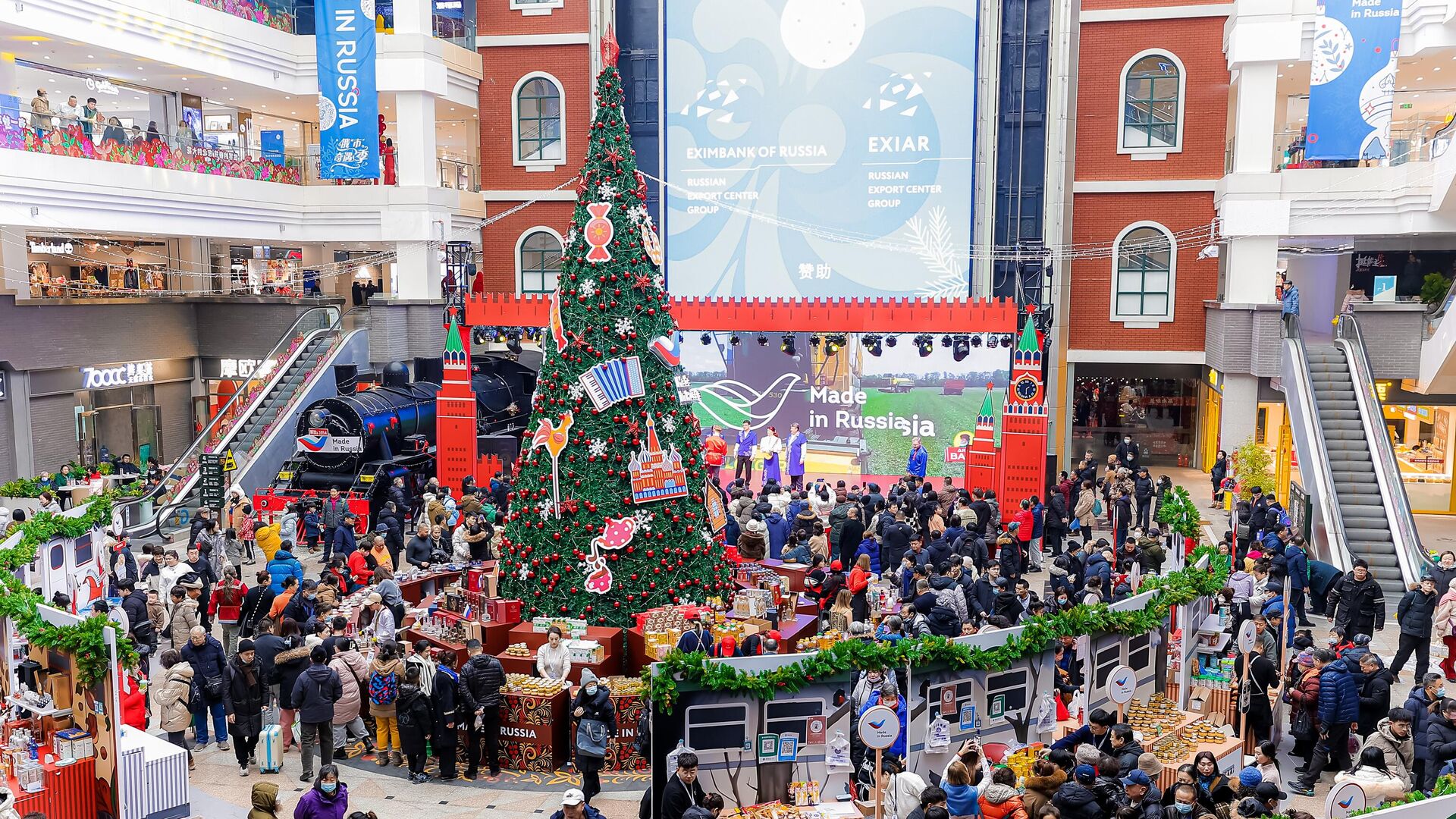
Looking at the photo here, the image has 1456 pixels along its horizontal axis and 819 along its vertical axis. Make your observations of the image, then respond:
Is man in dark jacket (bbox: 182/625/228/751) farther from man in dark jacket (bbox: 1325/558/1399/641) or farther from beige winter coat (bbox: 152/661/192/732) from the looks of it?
man in dark jacket (bbox: 1325/558/1399/641)

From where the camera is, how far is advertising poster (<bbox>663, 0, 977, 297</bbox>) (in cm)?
2608

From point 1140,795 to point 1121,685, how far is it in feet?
8.26

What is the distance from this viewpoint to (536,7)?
1140 inches

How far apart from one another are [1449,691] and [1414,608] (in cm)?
100

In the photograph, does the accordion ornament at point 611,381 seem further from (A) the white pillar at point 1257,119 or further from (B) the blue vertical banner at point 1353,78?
(A) the white pillar at point 1257,119

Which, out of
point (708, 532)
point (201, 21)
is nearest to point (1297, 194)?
point (708, 532)

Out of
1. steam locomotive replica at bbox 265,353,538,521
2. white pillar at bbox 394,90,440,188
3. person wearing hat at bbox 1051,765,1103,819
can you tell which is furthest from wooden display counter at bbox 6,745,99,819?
white pillar at bbox 394,90,440,188

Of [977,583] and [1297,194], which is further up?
[1297,194]

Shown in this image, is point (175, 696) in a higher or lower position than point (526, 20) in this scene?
lower

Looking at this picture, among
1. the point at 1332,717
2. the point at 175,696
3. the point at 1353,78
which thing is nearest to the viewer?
the point at 1332,717

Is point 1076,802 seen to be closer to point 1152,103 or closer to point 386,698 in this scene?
point 386,698

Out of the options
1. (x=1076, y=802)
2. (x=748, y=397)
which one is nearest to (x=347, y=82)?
(x=748, y=397)

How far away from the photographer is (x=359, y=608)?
1256 centimetres

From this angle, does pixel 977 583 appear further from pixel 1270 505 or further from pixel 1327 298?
pixel 1327 298
